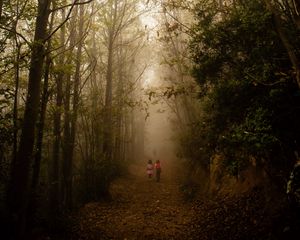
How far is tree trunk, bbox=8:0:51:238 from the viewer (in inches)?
267

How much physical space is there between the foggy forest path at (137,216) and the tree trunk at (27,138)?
269cm

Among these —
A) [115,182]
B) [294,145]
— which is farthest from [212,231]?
[115,182]

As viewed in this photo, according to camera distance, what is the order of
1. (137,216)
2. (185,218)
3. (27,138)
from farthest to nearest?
(137,216) → (185,218) → (27,138)

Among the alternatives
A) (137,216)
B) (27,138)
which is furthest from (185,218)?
(27,138)

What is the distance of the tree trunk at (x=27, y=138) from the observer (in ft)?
22.3

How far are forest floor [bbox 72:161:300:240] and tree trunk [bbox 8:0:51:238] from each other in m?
2.55

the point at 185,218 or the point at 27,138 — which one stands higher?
the point at 27,138

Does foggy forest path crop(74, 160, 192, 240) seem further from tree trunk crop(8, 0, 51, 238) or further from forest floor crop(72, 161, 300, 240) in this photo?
tree trunk crop(8, 0, 51, 238)

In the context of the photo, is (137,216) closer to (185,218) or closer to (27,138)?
(185,218)

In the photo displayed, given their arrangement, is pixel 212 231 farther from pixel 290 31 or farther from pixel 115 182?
pixel 115 182

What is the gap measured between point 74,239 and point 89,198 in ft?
14.0

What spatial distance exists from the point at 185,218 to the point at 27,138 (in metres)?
6.11

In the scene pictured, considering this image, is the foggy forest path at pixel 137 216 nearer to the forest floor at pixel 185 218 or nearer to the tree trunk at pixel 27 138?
the forest floor at pixel 185 218

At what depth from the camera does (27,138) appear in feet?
22.5
